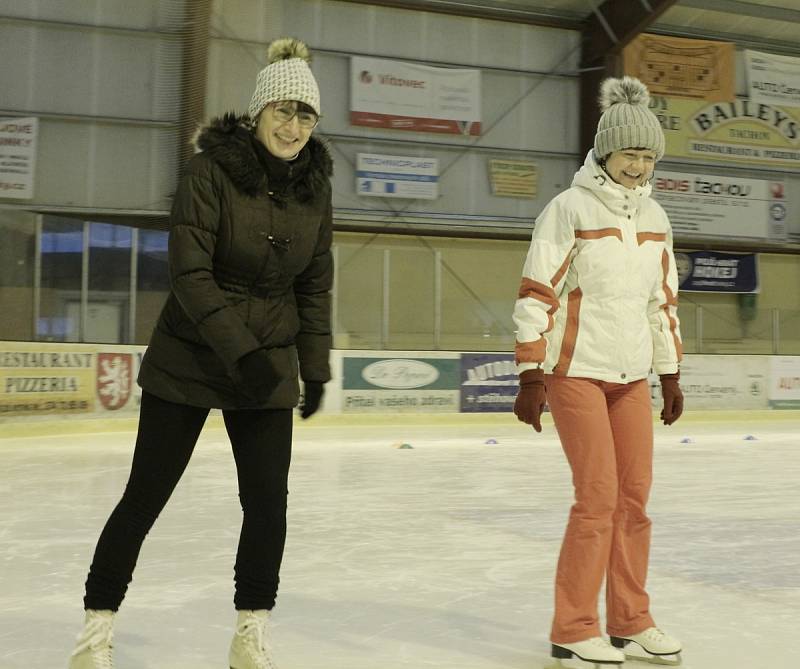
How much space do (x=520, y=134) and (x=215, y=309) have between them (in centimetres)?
1537

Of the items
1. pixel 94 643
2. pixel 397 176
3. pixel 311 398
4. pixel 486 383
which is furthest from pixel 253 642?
pixel 397 176

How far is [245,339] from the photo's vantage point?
81.4 inches

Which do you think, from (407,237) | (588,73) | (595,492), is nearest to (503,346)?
(407,237)

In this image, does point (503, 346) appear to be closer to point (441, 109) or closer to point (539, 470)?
point (441, 109)

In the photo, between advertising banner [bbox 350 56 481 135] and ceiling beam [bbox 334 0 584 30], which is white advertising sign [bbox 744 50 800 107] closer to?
ceiling beam [bbox 334 0 584 30]

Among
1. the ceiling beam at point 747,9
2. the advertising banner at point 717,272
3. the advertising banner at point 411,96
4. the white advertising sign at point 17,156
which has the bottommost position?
the advertising banner at point 717,272

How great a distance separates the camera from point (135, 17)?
14.8 m

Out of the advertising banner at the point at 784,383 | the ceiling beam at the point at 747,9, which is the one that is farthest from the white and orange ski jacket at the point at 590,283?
the ceiling beam at the point at 747,9

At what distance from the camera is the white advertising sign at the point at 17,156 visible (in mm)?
14211

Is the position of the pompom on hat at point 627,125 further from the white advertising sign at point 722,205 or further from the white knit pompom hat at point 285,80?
the white advertising sign at point 722,205

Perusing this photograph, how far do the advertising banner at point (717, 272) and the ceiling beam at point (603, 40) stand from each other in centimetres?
269

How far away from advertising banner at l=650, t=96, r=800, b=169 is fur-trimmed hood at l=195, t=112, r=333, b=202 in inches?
619

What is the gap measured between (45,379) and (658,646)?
8.67 m

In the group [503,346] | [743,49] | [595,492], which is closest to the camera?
[595,492]
